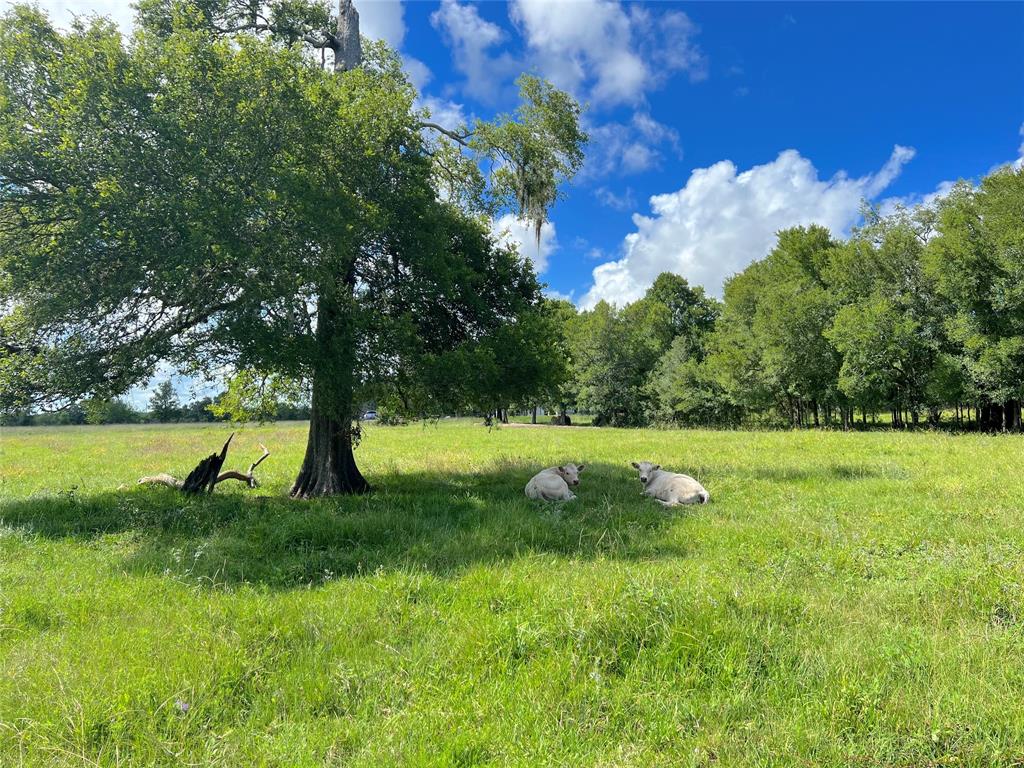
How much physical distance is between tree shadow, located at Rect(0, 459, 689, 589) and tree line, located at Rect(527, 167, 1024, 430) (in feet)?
15.7

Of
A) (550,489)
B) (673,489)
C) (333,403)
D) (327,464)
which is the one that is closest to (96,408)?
(327,464)

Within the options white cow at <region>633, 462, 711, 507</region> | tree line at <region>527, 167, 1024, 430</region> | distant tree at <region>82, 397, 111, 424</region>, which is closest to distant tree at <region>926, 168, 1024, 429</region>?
tree line at <region>527, 167, 1024, 430</region>

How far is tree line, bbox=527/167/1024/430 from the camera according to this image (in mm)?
28828

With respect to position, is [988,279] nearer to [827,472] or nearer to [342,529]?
[827,472]

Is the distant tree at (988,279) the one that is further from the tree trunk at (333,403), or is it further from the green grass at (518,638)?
the tree trunk at (333,403)

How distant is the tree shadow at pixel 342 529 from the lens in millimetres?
6750

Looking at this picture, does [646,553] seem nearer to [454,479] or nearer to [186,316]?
[454,479]

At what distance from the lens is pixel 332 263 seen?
11000 millimetres

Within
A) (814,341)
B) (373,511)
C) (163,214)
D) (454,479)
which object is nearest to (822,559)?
(373,511)

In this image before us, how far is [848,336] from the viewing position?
116 feet

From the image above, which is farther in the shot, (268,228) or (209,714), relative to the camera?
(268,228)

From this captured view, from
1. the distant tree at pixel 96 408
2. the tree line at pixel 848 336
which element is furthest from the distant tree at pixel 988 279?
the distant tree at pixel 96 408

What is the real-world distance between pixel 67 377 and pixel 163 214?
14.4 feet

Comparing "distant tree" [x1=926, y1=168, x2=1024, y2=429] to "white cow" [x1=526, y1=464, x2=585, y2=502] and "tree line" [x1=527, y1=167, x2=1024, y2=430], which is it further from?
"white cow" [x1=526, y1=464, x2=585, y2=502]
